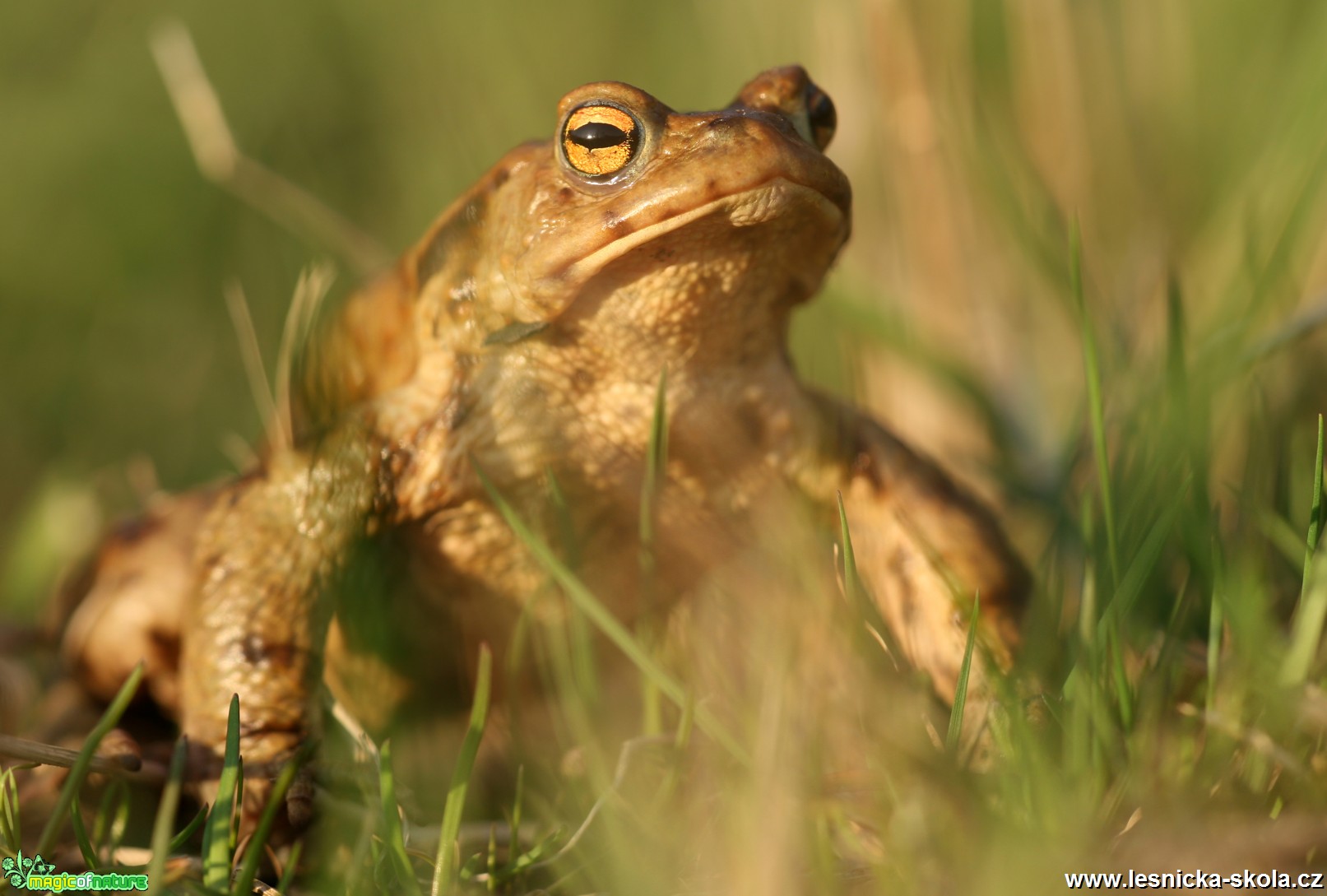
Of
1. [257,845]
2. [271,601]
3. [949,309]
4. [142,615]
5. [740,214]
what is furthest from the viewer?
[949,309]

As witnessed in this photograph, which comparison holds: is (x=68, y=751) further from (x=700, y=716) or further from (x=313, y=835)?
(x=700, y=716)

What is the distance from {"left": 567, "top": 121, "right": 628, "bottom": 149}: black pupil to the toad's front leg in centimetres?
67

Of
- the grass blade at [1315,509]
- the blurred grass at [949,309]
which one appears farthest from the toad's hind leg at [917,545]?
the grass blade at [1315,509]

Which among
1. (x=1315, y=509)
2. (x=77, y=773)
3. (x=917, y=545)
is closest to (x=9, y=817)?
(x=77, y=773)

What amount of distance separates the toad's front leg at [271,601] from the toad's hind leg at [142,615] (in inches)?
12.1

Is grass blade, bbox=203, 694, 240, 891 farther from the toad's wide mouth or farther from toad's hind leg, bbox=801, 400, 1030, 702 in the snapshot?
toad's hind leg, bbox=801, 400, 1030, 702

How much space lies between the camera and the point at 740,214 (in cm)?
176

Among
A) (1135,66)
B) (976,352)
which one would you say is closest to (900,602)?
(976,352)

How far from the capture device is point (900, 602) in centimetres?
219

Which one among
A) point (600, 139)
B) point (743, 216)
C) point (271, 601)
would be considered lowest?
point (271, 601)

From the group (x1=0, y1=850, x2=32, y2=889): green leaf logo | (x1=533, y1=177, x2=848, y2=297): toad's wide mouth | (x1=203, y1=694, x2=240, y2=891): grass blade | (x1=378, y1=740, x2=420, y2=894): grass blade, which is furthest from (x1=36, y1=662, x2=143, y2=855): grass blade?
(x1=533, y1=177, x2=848, y2=297): toad's wide mouth

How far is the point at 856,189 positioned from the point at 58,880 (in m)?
2.77

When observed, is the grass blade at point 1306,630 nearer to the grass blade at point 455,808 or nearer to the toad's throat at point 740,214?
the toad's throat at point 740,214

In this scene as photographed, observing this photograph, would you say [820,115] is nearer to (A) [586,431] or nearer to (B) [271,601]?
(A) [586,431]
